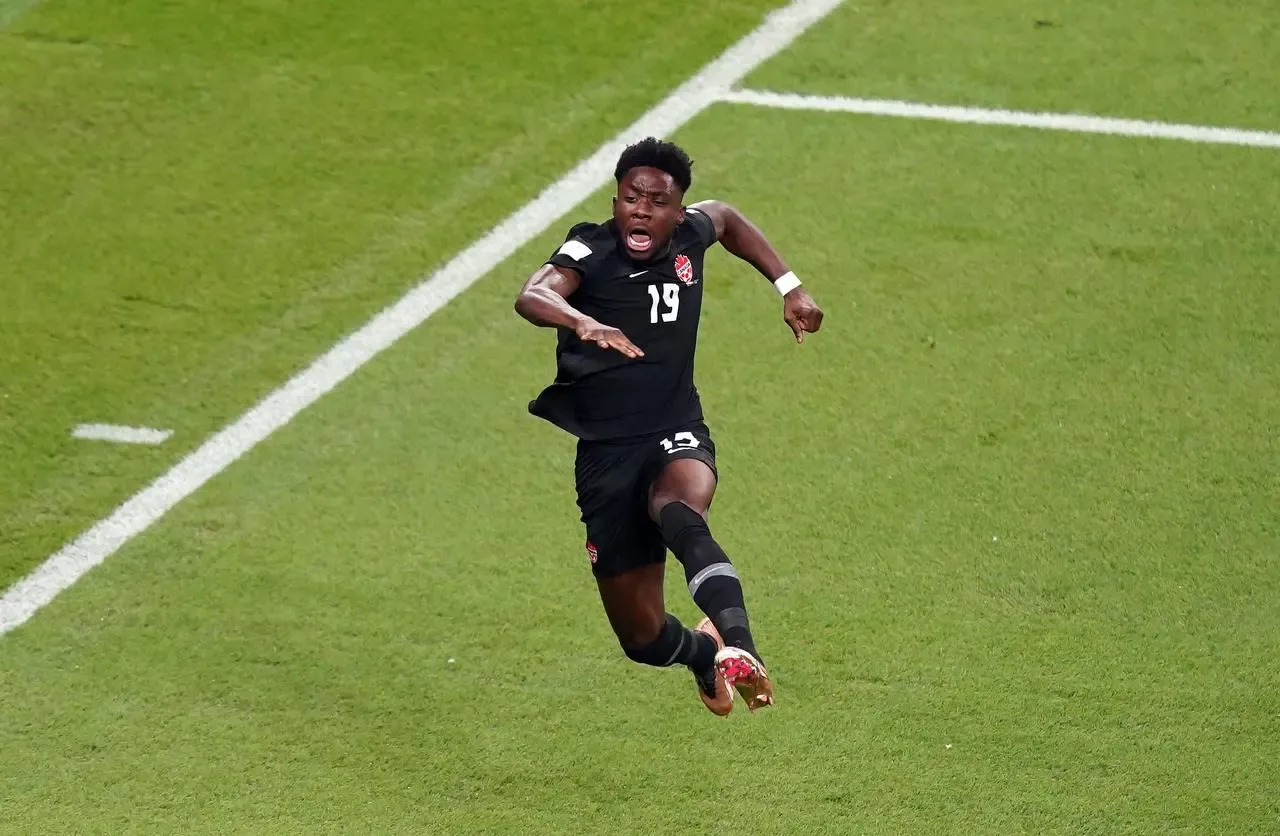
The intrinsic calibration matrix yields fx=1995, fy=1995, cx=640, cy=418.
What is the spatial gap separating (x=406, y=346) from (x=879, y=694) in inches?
134

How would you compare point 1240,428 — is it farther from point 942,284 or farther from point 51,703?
point 51,703

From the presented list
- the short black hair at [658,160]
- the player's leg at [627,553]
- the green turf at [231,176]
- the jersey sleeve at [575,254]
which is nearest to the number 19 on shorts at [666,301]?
the jersey sleeve at [575,254]

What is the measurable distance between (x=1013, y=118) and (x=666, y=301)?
497 cm

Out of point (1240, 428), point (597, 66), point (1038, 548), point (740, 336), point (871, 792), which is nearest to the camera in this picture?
point (871, 792)

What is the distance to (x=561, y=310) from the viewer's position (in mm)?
6758

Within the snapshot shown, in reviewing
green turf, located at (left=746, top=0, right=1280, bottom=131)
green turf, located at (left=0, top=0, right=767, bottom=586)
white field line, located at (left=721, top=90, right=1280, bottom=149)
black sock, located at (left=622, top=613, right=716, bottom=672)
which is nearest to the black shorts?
black sock, located at (left=622, top=613, right=716, bottom=672)

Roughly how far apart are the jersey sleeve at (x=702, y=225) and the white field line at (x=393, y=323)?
313 centimetres

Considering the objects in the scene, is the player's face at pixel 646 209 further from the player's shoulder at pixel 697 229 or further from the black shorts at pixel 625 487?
the black shorts at pixel 625 487

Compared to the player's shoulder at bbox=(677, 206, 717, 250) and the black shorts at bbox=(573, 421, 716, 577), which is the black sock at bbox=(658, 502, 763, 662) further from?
the player's shoulder at bbox=(677, 206, 717, 250)

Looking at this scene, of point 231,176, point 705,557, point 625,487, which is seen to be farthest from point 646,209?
point 231,176

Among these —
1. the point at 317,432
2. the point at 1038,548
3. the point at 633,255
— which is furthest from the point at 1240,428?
the point at 317,432

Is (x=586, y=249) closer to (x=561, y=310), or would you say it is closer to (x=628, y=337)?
(x=628, y=337)

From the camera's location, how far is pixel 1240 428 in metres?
9.60

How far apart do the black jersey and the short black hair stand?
319 millimetres
